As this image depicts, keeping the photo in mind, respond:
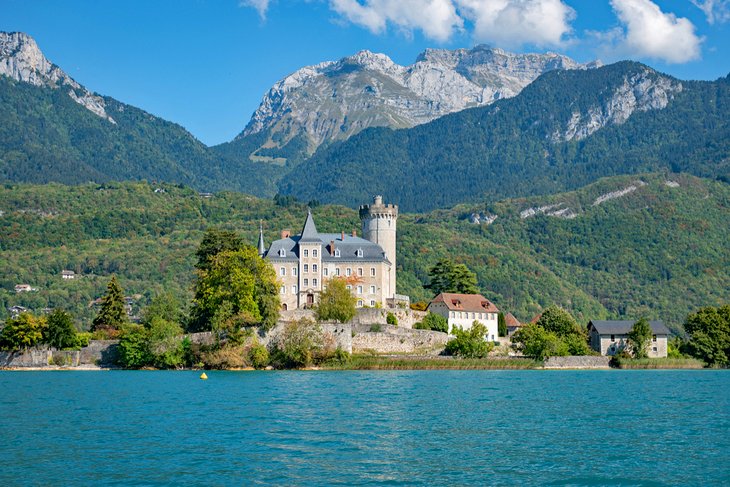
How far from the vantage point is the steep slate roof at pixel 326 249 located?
91250 mm

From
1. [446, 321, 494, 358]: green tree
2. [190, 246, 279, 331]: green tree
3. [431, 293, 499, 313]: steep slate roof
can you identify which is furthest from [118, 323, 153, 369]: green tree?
[431, 293, 499, 313]: steep slate roof

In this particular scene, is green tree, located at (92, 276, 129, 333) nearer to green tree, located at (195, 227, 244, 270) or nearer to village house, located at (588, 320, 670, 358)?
green tree, located at (195, 227, 244, 270)

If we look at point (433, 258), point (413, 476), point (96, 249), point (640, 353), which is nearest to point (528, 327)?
point (640, 353)

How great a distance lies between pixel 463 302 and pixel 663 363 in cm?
2025

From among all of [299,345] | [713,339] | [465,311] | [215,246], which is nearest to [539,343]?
[465,311]

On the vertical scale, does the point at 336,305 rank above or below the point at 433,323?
above

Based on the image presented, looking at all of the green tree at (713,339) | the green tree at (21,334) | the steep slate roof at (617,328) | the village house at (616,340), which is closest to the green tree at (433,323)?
the village house at (616,340)

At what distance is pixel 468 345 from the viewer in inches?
3282

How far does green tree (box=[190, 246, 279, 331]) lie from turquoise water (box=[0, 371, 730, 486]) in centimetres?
1430

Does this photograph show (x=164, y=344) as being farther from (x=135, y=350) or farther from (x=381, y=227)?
(x=381, y=227)

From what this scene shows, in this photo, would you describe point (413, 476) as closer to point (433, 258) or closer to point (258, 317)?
point (258, 317)

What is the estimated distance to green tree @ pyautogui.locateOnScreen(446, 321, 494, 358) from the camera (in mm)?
83250

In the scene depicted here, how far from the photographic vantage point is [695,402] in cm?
5262

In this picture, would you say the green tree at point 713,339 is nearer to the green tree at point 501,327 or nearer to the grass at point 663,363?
the grass at point 663,363
